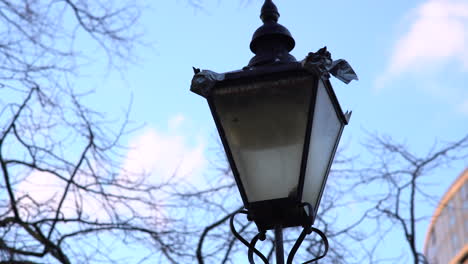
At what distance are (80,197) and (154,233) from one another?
0.72 meters

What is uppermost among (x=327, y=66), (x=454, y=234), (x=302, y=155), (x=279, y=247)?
(x=454, y=234)

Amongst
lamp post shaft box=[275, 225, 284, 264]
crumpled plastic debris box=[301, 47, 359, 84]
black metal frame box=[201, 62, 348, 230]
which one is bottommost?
lamp post shaft box=[275, 225, 284, 264]

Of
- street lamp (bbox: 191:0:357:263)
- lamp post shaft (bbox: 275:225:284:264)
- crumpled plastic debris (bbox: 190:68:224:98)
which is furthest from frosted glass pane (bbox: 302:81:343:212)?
crumpled plastic debris (bbox: 190:68:224:98)

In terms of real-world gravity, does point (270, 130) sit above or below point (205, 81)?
below

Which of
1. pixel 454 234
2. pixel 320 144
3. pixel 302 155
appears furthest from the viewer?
pixel 454 234

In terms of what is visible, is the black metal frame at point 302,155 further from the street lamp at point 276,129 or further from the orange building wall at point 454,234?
the orange building wall at point 454,234

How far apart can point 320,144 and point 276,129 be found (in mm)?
227

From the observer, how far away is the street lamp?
10.4 feet

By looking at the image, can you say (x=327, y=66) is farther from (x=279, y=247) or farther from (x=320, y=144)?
(x=279, y=247)

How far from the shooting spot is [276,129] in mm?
3168

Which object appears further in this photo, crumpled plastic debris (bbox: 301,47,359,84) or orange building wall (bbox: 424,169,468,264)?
orange building wall (bbox: 424,169,468,264)

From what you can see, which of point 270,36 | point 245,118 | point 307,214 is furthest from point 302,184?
point 270,36

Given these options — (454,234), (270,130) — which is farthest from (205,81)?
(454,234)

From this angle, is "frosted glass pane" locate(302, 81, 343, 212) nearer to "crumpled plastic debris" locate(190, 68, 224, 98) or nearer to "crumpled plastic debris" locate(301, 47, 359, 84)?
"crumpled plastic debris" locate(301, 47, 359, 84)
